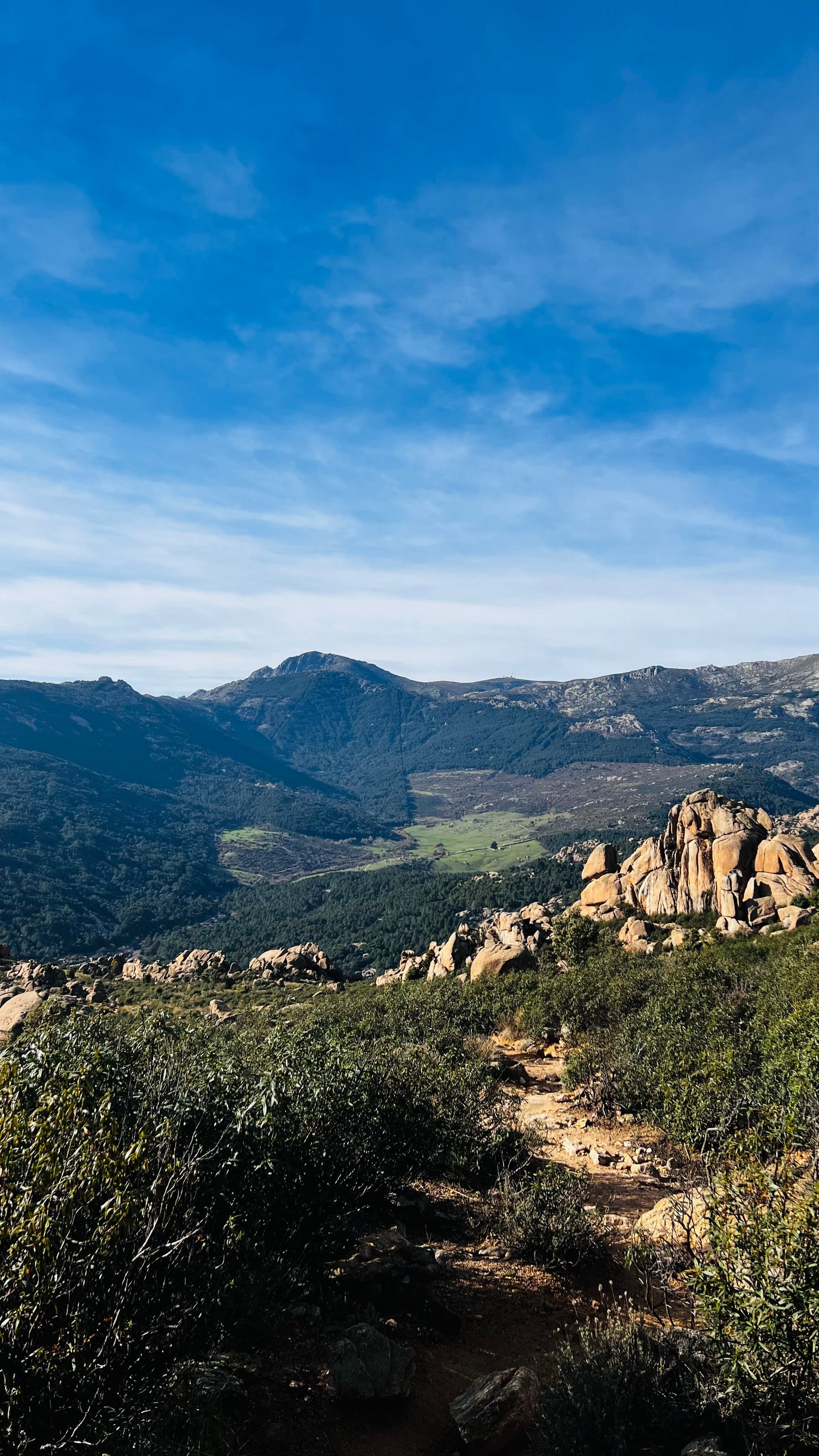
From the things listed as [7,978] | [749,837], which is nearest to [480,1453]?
[7,978]

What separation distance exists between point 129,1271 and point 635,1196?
1309cm

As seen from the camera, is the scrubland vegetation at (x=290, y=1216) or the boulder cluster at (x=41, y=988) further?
the boulder cluster at (x=41, y=988)

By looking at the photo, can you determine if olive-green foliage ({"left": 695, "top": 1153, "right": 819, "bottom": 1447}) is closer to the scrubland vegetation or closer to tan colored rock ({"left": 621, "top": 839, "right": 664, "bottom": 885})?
the scrubland vegetation

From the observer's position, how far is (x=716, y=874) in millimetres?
62406

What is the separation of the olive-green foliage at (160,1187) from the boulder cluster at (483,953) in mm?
33379

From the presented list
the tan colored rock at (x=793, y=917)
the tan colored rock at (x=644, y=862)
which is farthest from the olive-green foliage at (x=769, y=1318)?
the tan colored rock at (x=644, y=862)

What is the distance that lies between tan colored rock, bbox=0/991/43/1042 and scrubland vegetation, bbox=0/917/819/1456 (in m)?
21.1

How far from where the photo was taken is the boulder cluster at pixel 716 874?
55062mm

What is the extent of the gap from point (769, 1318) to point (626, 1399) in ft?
6.21

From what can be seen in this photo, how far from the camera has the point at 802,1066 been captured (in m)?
15.1

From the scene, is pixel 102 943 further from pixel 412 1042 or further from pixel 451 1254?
pixel 451 1254

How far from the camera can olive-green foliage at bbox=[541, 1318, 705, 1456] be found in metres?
6.61

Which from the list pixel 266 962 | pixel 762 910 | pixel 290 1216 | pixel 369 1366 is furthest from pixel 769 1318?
pixel 266 962

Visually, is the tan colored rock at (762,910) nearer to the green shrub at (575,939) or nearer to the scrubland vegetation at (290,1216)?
the green shrub at (575,939)
